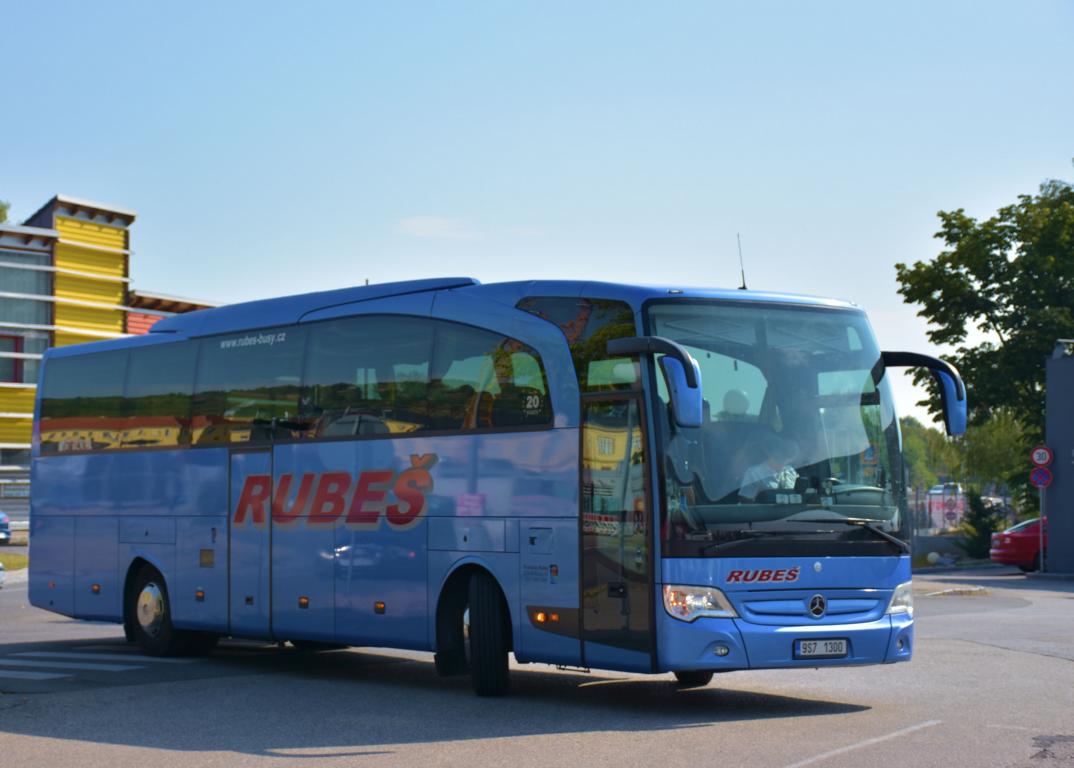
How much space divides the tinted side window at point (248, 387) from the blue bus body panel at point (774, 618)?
558cm

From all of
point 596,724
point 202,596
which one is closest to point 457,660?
point 596,724

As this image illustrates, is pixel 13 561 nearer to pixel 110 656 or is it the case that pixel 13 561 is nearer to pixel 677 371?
pixel 110 656

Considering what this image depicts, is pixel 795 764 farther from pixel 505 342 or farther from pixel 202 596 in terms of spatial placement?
pixel 202 596

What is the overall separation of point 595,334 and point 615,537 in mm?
1659

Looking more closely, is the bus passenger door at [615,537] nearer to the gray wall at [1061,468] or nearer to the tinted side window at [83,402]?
the tinted side window at [83,402]

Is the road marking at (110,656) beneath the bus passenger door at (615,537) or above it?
beneath

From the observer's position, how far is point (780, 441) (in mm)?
12430

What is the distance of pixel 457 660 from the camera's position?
14.2 meters

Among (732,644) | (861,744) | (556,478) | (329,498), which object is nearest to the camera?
(861,744)

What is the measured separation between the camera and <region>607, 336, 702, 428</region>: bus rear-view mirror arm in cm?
1135

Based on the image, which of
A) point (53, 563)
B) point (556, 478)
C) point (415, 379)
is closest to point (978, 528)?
point (53, 563)

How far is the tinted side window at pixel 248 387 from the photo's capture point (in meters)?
16.5

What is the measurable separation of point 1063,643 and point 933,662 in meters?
3.44

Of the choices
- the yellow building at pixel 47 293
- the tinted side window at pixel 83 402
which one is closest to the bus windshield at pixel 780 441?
the tinted side window at pixel 83 402
